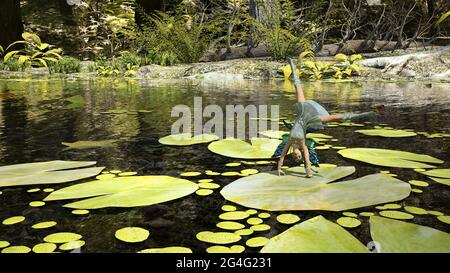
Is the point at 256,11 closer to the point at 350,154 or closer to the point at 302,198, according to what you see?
the point at 350,154

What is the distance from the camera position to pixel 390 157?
180cm

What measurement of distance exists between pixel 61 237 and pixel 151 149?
109cm

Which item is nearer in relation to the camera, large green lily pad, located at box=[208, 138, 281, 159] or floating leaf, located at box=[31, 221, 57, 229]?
floating leaf, located at box=[31, 221, 57, 229]

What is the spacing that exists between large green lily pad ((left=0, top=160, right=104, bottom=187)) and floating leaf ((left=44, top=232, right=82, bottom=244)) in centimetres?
49

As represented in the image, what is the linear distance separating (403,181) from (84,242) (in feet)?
3.79

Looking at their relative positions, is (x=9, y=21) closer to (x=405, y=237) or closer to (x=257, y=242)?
(x=257, y=242)

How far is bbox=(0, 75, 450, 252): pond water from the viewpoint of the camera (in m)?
1.13

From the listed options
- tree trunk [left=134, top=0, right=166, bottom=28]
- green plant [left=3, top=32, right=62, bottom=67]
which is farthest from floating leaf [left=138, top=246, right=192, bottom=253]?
tree trunk [left=134, top=0, right=166, bottom=28]

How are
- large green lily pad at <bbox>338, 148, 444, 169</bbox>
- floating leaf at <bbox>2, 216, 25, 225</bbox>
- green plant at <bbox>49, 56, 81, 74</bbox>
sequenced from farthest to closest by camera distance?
green plant at <bbox>49, 56, 81, 74</bbox> → large green lily pad at <bbox>338, 148, 444, 169</bbox> → floating leaf at <bbox>2, 216, 25, 225</bbox>

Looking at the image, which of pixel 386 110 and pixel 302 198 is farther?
pixel 386 110

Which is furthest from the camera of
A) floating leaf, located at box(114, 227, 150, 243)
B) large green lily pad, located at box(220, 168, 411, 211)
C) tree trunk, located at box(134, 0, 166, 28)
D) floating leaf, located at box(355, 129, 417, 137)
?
tree trunk, located at box(134, 0, 166, 28)

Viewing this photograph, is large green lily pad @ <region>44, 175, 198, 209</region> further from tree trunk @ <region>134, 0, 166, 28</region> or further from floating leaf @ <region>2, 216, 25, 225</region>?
tree trunk @ <region>134, 0, 166, 28</region>
